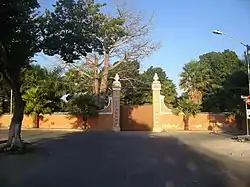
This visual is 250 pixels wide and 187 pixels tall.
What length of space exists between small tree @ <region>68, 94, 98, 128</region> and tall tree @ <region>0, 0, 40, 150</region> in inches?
791

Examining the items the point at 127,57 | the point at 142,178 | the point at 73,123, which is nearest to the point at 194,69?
the point at 127,57

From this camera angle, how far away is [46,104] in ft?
131

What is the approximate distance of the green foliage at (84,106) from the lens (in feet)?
126

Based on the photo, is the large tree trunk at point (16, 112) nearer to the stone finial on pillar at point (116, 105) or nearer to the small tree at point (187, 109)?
the stone finial on pillar at point (116, 105)

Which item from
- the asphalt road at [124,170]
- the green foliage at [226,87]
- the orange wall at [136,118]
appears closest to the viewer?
the asphalt road at [124,170]

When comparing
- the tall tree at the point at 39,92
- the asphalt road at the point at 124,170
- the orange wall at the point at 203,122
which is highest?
the tall tree at the point at 39,92

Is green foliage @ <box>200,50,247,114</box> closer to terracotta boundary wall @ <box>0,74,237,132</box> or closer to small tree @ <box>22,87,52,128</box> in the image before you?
terracotta boundary wall @ <box>0,74,237,132</box>

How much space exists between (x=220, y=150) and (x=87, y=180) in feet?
35.6

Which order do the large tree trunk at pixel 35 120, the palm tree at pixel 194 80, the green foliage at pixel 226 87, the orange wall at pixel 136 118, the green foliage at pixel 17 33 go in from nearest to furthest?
the green foliage at pixel 17 33
the green foliage at pixel 226 87
the large tree trunk at pixel 35 120
the orange wall at pixel 136 118
the palm tree at pixel 194 80

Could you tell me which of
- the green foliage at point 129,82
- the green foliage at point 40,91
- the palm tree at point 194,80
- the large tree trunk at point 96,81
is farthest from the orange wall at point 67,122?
the palm tree at point 194,80

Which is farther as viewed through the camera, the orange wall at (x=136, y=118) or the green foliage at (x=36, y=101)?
the orange wall at (x=136, y=118)

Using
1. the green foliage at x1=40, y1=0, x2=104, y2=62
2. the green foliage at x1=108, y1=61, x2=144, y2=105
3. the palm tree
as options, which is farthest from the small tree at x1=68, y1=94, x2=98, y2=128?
the green foliage at x1=40, y1=0, x2=104, y2=62

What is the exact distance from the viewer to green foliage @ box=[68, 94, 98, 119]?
38344 mm

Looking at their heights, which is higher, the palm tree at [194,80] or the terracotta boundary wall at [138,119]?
the palm tree at [194,80]
